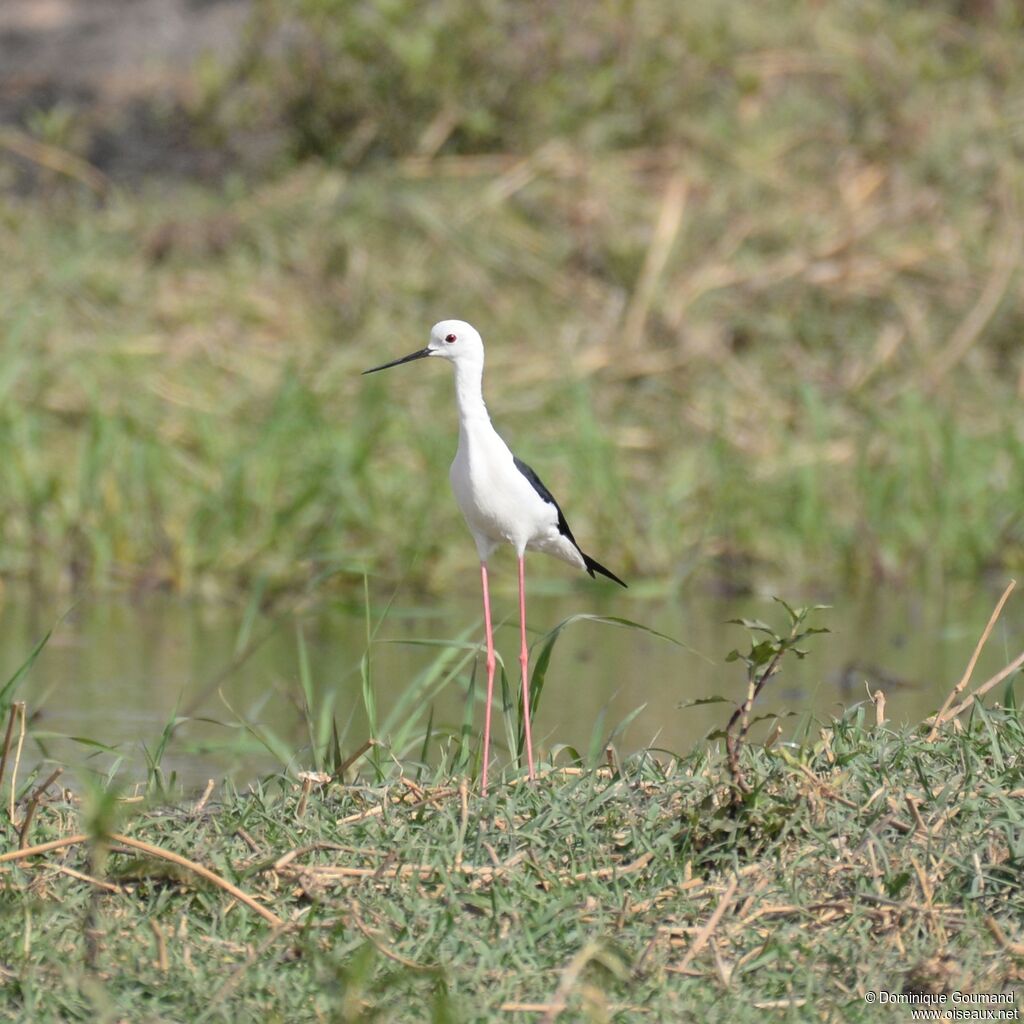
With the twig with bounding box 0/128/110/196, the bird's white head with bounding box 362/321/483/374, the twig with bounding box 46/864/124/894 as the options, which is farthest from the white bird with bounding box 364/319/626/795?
the twig with bounding box 0/128/110/196

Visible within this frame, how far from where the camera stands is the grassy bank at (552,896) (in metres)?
2.75

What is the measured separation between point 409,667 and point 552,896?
293 centimetres

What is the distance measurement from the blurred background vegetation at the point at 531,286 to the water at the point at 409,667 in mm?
376

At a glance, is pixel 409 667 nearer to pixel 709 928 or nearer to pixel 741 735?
pixel 741 735

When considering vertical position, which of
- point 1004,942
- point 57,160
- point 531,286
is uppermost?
point 57,160

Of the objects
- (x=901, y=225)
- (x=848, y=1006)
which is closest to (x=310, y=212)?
(x=901, y=225)

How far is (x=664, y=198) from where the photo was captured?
9.53 m

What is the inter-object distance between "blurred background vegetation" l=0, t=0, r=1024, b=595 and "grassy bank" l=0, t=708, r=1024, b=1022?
11.4ft

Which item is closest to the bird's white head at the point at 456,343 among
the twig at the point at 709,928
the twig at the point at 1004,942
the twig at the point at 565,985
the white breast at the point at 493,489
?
the white breast at the point at 493,489

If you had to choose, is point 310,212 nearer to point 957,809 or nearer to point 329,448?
point 329,448

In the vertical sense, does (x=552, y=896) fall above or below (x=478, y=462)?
below

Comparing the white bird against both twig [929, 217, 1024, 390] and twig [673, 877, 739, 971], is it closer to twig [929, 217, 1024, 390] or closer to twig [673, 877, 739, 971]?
twig [673, 877, 739, 971]

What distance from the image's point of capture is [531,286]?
913 cm

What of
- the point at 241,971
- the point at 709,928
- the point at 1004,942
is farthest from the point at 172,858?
the point at 1004,942
